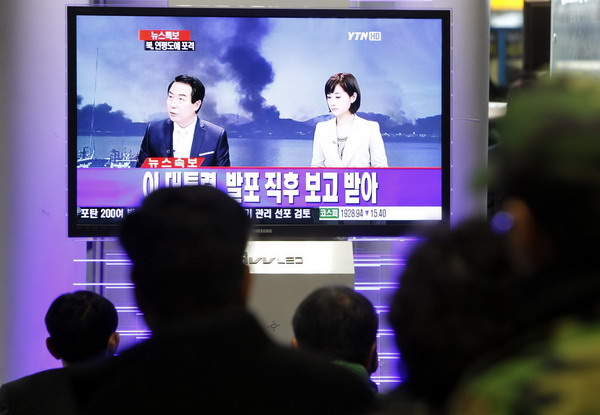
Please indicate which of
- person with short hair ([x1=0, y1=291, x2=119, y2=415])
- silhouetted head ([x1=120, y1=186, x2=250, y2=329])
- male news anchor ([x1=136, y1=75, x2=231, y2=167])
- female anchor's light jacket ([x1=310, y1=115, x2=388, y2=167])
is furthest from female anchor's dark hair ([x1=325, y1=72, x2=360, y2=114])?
silhouetted head ([x1=120, y1=186, x2=250, y2=329])

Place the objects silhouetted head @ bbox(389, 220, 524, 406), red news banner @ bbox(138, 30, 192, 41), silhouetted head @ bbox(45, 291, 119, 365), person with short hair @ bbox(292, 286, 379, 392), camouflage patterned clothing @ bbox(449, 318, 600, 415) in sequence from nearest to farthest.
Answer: camouflage patterned clothing @ bbox(449, 318, 600, 415) → silhouetted head @ bbox(389, 220, 524, 406) → person with short hair @ bbox(292, 286, 379, 392) → silhouetted head @ bbox(45, 291, 119, 365) → red news banner @ bbox(138, 30, 192, 41)

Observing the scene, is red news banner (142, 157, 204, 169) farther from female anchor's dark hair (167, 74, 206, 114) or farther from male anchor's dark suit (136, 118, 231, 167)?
female anchor's dark hair (167, 74, 206, 114)

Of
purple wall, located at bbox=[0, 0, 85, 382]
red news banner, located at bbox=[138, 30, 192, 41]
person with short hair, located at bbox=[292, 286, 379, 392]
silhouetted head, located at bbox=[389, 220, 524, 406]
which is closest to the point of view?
silhouetted head, located at bbox=[389, 220, 524, 406]

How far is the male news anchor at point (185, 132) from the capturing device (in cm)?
390

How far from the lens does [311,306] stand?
2.70 meters

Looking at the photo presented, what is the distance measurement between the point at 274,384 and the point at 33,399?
136 centimetres

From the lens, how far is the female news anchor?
12.9 ft

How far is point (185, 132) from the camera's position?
12.8 feet

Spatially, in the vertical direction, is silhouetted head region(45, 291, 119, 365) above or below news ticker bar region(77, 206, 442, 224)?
below

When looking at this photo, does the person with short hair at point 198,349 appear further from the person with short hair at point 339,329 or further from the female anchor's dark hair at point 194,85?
the female anchor's dark hair at point 194,85

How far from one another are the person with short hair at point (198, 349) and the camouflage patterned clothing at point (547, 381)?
49cm

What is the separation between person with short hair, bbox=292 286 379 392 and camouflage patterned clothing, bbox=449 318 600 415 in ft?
5.25

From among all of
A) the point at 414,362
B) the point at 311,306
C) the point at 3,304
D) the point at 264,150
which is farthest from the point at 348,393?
the point at 3,304

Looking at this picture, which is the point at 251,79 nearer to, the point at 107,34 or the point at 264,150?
the point at 264,150
